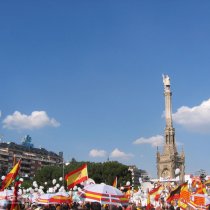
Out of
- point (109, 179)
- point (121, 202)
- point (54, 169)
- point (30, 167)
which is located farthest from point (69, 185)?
point (30, 167)

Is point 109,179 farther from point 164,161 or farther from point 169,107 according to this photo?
point 169,107

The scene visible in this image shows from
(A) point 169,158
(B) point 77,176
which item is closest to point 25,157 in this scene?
(A) point 169,158

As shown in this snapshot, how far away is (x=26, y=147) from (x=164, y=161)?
2318 inches

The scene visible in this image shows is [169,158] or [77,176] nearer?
[77,176]

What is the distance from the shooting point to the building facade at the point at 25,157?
364 feet

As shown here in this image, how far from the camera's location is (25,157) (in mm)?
117750

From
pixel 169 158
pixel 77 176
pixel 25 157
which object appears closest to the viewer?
pixel 77 176

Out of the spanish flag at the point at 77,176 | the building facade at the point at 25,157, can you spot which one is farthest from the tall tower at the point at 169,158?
the spanish flag at the point at 77,176

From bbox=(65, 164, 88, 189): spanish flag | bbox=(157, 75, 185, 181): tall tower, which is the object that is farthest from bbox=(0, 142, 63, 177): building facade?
bbox=(65, 164, 88, 189): spanish flag

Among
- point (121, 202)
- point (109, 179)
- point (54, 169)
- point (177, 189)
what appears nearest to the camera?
point (121, 202)

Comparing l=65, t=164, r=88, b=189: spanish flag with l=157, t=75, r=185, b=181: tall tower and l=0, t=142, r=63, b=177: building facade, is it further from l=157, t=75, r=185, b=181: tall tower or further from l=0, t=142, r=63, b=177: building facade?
l=0, t=142, r=63, b=177: building facade

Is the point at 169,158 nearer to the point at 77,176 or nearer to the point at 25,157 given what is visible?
the point at 25,157

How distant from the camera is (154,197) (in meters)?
29.6

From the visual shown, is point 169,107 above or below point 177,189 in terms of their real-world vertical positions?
above
